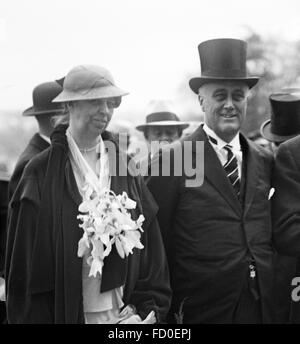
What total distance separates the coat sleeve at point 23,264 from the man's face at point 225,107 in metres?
1.12

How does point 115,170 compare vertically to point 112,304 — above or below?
above

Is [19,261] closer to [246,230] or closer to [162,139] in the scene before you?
[246,230]

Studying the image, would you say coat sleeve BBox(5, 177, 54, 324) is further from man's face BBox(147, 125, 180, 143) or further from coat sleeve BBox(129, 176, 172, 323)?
man's face BBox(147, 125, 180, 143)

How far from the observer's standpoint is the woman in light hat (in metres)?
3.02

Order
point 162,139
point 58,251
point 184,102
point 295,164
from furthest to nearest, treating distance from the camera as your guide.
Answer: point 184,102
point 162,139
point 295,164
point 58,251

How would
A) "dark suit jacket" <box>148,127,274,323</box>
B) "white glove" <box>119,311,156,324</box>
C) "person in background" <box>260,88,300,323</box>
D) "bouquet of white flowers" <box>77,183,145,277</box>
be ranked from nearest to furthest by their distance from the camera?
1. "bouquet of white flowers" <box>77,183,145,277</box>
2. "white glove" <box>119,311,156,324</box>
3. "dark suit jacket" <box>148,127,274,323</box>
4. "person in background" <box>260,88,300,323</box>

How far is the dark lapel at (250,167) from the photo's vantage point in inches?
139

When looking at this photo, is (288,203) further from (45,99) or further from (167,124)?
(167,124)

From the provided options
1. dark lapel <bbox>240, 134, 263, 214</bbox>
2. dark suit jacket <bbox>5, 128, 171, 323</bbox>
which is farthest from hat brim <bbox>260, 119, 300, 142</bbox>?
dark suit jacket <bbox>5, 128, 171, 323</bbox>

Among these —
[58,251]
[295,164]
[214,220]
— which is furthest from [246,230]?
[58,251]

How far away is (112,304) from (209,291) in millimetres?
590

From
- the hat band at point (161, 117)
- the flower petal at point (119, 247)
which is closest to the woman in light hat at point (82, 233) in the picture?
the flower petal at point (119, 247)

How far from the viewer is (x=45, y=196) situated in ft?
10.0

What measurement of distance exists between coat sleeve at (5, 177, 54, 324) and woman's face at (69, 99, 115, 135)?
1.24 feet
